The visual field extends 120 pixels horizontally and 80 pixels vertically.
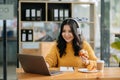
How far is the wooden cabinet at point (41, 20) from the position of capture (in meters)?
5.36

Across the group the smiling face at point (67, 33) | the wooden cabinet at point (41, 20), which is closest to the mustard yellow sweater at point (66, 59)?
the smiling face at point (67, 33)

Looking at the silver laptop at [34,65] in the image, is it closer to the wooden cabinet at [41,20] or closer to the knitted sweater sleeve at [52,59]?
the knitted sweater sleeve at [52,59]

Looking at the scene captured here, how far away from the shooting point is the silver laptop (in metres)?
2.45

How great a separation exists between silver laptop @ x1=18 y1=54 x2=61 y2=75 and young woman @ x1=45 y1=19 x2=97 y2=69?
553mm

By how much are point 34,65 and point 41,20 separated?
2950 mm

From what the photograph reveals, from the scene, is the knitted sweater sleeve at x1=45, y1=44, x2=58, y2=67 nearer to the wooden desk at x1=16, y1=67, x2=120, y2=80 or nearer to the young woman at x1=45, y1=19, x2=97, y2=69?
the young woman at x1=45, y1=19, x2=97, y2=69

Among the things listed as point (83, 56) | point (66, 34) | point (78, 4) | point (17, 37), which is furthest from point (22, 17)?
point (83, 56)

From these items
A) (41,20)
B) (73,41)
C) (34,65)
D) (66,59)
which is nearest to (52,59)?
(66,59)

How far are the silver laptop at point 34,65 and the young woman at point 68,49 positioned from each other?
0.55m

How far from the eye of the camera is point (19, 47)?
5430 mm

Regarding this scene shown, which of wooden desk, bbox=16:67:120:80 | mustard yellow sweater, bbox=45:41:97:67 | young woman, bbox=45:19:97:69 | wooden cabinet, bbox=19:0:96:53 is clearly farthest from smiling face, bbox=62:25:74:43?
wooden cabinet, bbox=19:0:96:53

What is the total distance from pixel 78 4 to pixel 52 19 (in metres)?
0.66

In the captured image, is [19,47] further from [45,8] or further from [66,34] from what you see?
[66,34]

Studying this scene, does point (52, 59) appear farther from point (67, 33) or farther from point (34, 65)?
point (34, 65)
